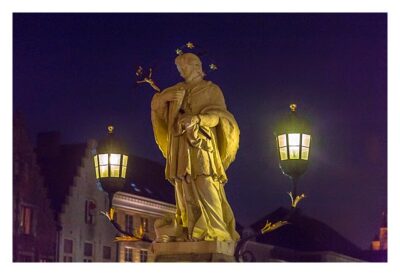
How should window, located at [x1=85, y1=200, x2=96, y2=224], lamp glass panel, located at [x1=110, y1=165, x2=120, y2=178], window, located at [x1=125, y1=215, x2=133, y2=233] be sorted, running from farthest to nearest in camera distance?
window, located at [x1=85, y1=200, x2=96, y2=224] → window, located at [x1=125, y1=215, x2=133, y2=233] → lamp glass panel, located at [x1=110, y1=165, x2=120, y2=178]

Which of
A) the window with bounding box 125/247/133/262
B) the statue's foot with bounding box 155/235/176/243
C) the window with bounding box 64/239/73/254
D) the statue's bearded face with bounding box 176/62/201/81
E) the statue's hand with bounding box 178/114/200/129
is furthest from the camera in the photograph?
the window with bounding box 64/239/73/254

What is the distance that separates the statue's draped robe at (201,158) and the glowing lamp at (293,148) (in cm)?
58

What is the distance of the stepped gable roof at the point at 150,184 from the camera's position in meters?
23.9

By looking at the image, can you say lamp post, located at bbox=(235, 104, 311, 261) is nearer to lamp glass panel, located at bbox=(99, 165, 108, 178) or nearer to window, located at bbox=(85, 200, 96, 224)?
lamp glass panel, located at bbox=(99, 165, 108, 178)

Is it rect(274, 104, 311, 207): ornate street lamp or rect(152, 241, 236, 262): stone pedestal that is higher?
rect(274, 104, 311, 207): ornate street lamp

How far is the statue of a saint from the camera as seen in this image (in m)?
8.05

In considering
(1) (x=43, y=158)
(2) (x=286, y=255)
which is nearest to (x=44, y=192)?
(1) (x=43, y=158)

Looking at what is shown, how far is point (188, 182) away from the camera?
8109 millimetres

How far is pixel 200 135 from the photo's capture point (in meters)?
8.07

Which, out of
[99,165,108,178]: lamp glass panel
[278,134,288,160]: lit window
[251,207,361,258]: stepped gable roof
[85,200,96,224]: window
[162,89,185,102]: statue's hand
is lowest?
[251,207,361,258]: stepped gable roof

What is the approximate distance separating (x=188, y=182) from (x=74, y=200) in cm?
1796

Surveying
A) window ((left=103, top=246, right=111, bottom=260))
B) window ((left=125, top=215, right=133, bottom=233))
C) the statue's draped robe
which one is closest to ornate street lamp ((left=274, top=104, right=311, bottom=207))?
the statue's draped robe

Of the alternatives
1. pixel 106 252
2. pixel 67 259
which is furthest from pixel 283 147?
pixel 106 252

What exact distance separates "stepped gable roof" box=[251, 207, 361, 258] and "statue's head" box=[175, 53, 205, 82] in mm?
3932
